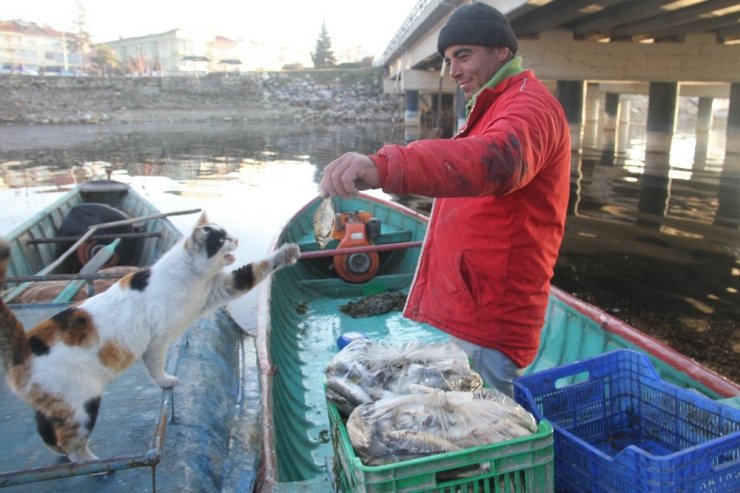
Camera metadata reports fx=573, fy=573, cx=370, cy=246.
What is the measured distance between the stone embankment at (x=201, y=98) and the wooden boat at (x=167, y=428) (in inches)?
1936

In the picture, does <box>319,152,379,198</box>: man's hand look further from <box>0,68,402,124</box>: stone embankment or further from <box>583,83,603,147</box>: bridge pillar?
<box>0,68,402,124</box>: stone embankment

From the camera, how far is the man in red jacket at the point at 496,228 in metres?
2.41

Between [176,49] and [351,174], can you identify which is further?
[176,49]

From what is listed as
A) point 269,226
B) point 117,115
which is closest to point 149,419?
point 269,226

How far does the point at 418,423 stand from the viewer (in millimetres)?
1933

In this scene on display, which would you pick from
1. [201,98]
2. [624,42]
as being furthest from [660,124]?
[201,98]

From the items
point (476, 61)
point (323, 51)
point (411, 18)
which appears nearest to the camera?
point (476, 61)

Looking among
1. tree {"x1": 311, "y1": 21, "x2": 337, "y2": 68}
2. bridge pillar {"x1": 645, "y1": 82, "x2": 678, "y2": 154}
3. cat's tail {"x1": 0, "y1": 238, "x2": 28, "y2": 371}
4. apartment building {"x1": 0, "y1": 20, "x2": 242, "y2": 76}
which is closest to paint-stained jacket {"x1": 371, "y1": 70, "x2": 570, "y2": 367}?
cat's tail {"x1": 0, "y1": 238, "x2": 28, "y2": 371}

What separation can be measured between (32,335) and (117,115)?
Answer: 173 ft

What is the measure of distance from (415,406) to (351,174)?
2.72 ft

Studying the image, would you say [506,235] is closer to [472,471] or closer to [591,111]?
[472,471]

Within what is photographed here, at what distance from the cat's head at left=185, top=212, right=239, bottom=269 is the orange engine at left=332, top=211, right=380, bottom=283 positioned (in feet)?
15.3

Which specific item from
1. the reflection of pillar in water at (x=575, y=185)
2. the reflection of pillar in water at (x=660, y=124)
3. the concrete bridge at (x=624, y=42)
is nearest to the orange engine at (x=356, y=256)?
the reflection of pillar in water at (x=575, y=185)

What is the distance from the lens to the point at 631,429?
280cm
